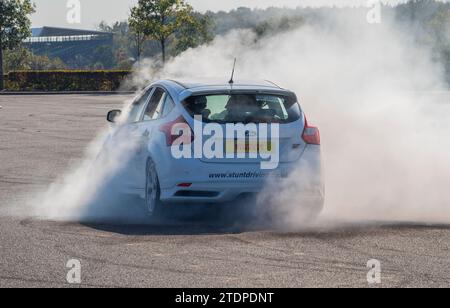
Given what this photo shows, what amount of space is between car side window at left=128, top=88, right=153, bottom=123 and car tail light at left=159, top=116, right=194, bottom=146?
1792 millimetres

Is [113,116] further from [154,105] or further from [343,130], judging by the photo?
[343,130]

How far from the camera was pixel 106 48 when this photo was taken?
190 m

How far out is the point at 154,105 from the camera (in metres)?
12.5

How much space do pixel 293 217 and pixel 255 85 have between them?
1.53 m

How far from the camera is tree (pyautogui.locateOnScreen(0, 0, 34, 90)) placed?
235 feet

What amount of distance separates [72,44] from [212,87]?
187 meters

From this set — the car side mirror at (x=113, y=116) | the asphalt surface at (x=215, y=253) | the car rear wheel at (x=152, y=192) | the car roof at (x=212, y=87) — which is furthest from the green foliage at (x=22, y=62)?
the asphalt surface at (x=215, y=253)

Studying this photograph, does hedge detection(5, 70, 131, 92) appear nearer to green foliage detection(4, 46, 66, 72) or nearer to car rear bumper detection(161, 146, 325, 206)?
green foliage detection(4, 46, 66, 72)

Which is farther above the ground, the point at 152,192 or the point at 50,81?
the point at 152,192

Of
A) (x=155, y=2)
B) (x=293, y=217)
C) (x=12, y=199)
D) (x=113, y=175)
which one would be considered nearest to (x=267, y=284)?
(x=293, y=217)

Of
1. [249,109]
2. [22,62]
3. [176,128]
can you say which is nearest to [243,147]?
[249,109]

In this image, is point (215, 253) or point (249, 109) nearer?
point (215, 253)

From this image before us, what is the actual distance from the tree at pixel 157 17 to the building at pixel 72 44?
4634 inches
